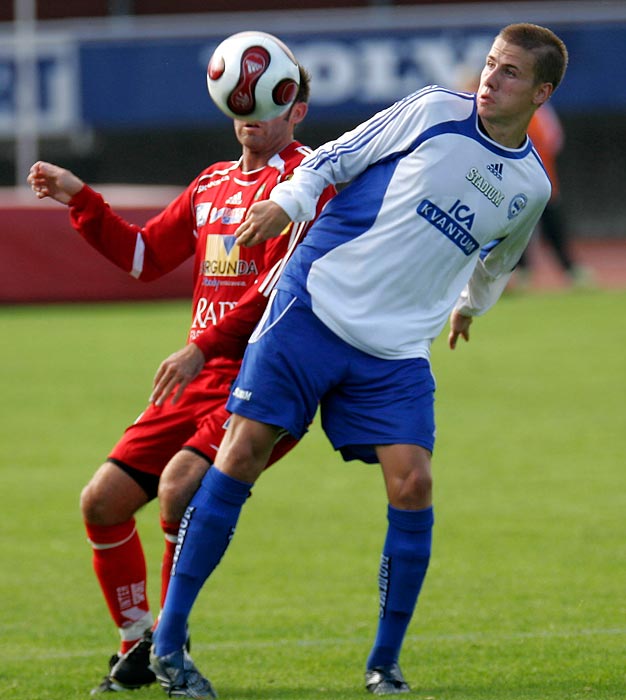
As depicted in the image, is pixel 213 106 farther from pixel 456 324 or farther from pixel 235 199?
pixel 235 199

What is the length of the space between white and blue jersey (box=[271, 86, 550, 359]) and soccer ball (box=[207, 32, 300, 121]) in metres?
0.37

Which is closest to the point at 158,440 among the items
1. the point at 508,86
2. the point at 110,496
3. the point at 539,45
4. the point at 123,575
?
the point at 110,496

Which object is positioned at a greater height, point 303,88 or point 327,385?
point 303,88

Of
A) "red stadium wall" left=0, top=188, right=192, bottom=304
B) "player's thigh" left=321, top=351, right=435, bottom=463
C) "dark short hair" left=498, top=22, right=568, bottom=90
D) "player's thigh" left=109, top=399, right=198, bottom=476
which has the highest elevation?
"dark short hair" left=498, top=22, right=568, bottom=90

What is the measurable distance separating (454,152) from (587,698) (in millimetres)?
1853

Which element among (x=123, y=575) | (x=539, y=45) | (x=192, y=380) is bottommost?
(x=123, y=575)

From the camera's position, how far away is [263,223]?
4.71 metres

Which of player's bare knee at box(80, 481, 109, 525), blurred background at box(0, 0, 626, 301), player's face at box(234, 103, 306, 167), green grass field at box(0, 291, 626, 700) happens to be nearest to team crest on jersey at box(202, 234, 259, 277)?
player's face at box(234, 103, 306, 167)

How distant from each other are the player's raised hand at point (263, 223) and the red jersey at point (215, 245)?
0.49 meters

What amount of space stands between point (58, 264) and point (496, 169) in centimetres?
1379

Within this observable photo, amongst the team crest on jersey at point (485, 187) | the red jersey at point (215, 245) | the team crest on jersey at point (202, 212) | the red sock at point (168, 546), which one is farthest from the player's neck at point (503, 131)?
the red sock at point (168, 546)

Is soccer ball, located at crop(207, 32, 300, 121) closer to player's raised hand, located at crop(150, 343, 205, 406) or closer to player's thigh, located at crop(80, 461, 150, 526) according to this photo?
player's raised hand, located at crop(150, 343, 205, 406)

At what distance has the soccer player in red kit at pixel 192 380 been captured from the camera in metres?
5.22

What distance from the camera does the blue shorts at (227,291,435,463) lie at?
16.4ft
